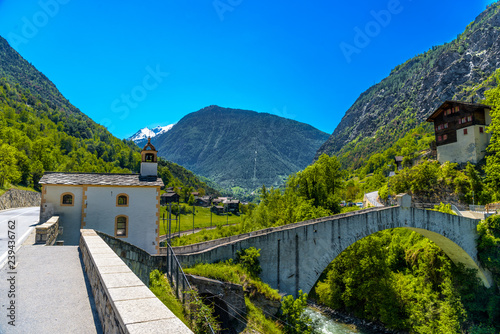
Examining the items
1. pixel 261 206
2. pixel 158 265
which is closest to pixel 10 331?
pixel 158 265

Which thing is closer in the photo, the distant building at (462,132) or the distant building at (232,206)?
Result: the distant building at (462,132)

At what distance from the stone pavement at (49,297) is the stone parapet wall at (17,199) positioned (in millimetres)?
30836

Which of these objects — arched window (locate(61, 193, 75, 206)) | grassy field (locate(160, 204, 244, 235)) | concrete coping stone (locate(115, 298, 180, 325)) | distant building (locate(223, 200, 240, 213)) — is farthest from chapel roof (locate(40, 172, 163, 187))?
distant building (locate(223, 200, 240, 213))

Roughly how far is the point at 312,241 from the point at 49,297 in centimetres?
1830

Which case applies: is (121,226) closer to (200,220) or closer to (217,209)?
(200,220)

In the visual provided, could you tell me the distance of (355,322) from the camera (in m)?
29.2

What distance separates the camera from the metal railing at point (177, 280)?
11.8m

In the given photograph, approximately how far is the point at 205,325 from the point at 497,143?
39.0m

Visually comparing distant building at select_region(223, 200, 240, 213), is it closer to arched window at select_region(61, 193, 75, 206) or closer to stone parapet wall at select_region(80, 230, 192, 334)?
arched window at select_region(61, 193, 75, 206)

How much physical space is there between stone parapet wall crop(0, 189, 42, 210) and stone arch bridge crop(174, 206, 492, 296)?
26210 mm

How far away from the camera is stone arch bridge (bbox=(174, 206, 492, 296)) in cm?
1948

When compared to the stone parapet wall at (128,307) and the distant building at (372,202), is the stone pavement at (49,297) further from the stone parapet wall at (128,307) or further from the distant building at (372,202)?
the distant building at (372,202)

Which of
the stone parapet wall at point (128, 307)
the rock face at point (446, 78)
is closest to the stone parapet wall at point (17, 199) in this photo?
the stone parapet wall at point (128, 307)

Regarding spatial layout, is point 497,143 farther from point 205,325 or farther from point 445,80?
point 445,80
